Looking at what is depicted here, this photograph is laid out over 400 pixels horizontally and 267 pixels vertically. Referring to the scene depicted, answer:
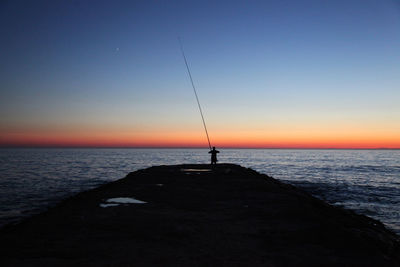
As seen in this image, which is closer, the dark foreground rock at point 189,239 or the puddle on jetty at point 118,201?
the dark foreground rock at point 189,239

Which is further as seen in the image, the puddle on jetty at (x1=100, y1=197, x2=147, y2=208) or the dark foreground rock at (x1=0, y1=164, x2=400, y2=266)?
the puddle on jetty at (x1=100, y1=197, x2=147, y2=208)

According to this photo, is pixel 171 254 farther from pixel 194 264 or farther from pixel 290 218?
pixel 290 218

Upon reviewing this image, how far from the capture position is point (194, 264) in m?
4.08

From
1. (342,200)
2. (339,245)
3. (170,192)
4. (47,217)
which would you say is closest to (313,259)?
(339,245)

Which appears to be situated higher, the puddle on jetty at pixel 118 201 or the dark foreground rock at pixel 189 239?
the dark foreground rock at pixel 189 239

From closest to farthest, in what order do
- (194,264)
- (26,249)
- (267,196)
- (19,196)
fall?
(194,264) < (26,249) < (267,196) < (19,196)

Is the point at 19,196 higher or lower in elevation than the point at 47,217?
lower

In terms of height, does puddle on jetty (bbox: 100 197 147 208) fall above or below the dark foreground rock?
below

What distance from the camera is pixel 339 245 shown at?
5082 mm

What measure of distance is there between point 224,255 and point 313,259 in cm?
134

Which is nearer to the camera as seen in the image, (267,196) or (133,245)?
(133,245)

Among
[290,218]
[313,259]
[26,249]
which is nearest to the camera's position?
[313,259]

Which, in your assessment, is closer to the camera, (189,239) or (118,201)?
(189,239)

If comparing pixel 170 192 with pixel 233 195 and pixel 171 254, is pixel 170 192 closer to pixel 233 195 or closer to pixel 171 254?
pixel 233 195
